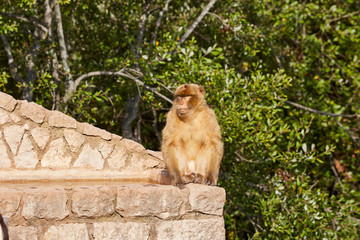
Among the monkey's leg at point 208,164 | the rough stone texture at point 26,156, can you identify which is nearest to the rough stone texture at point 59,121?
the rough stone texture at point 26,156

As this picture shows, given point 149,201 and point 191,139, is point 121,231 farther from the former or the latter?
point 191,139

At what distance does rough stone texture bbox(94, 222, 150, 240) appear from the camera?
4059 mm

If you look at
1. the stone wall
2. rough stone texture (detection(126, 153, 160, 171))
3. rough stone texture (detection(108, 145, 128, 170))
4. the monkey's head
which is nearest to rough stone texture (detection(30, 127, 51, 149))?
the stone wall

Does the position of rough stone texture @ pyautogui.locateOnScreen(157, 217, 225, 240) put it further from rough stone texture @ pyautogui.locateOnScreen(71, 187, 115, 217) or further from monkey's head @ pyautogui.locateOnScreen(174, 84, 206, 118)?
monkey's head @ pyautogui.locateOnScreen(174, 84, 206, 118)

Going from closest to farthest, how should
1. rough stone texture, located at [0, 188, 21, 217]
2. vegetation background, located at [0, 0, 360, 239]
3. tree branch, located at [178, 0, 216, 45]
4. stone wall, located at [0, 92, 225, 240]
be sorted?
1. rough stone texture, located at [0, 188, 21, 217]
2. stone wall, located at [0, 92, 225, 240]
3. vegetation background, located at [0, 0, 360, 239]
4. tree branch, located at [178, 0, 216, 45]

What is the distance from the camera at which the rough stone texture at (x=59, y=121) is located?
5.48 meters

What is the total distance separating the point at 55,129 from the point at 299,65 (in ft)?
14.4

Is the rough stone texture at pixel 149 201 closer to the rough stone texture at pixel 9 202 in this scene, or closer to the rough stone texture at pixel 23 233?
the rough stone texture at pixel 23 233

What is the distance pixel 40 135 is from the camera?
546cm

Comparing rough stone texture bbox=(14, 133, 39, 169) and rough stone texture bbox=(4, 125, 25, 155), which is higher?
rough stone texture bbox=(4, 125, 25, 155)

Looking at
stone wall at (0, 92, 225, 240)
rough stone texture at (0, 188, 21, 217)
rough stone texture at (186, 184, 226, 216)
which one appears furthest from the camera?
rough stone texture at (186, 184, 226, 216)

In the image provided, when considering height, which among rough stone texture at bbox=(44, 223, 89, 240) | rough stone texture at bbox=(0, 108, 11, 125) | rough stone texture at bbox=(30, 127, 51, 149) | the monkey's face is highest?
the monkey's face

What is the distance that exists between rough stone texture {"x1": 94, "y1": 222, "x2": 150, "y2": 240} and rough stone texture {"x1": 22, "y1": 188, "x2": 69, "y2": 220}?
303 mm

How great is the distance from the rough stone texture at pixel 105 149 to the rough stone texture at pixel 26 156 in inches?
27.3
